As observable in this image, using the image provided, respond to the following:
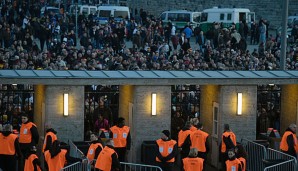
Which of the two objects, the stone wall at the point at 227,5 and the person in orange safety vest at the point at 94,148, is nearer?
the person in orange safety vest at the point at 94,148

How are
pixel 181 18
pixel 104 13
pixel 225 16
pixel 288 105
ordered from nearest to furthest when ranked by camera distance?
pixel 288 105 → pixel 104 13 → pixel 225 16 → pixel 181 18

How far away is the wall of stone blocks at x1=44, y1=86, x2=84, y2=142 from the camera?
29.7 metres

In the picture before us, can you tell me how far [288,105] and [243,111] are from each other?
70.1 inches

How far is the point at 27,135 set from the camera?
28.6 meters

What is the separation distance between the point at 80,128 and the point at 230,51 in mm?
24207

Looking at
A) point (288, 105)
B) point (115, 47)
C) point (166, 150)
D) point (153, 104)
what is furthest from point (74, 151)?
point (115, 47)

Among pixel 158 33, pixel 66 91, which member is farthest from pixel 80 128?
pixel 158 33

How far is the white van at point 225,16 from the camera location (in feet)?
228

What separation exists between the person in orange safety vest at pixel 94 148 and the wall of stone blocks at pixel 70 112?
10.0 feet

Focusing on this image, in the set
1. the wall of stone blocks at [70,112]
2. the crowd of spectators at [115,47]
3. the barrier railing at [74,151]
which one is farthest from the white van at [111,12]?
the barrier railing at [74,151]

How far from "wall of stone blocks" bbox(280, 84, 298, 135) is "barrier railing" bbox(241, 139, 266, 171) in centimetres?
214

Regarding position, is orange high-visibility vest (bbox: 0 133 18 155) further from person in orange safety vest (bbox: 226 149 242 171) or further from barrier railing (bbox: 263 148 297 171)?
barrier railing (bbox: 263 148 297 171)

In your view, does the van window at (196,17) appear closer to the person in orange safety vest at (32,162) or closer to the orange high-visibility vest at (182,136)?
the orange high-visibility vest at (182,136)

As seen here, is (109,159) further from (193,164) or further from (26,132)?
(26,132)
